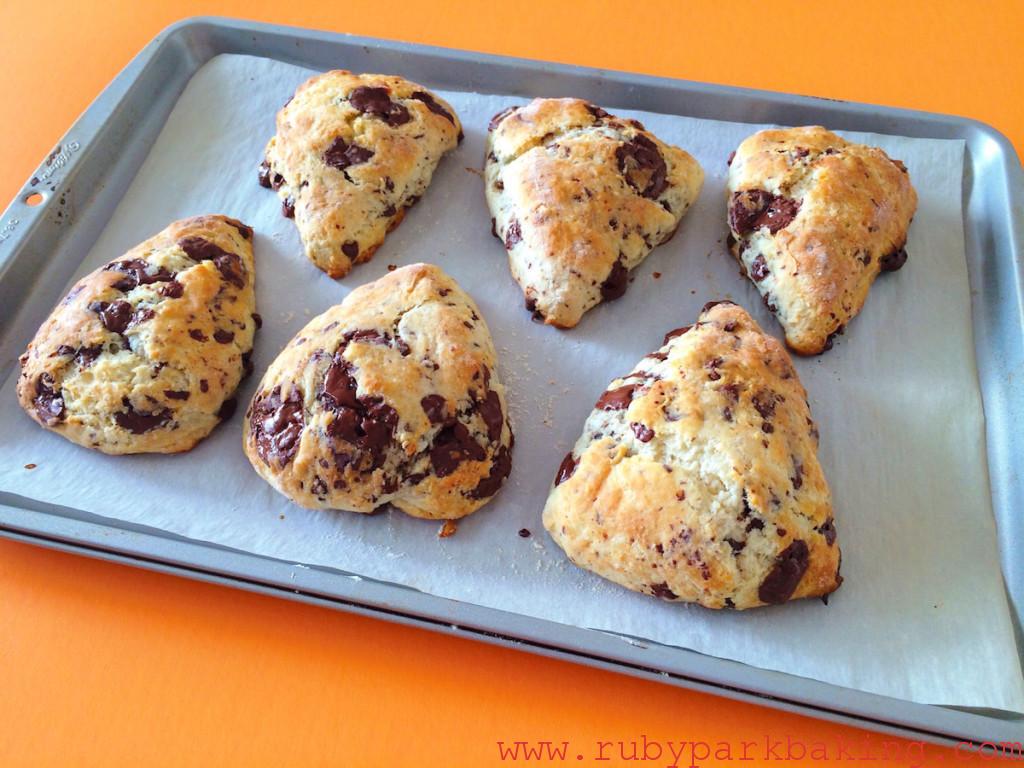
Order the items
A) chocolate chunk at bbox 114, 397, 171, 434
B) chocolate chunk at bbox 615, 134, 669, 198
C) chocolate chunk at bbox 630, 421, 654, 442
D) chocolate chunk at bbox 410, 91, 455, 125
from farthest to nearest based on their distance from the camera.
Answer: chocolate chunk at bbox 410, 91, 455, 125, chocolate chunk at bbox 615, 134, 669, 198, chocolate chunk at bbox 114, 397, 171, 434, chocolate chunk at bbox 630, 421, 654, 442

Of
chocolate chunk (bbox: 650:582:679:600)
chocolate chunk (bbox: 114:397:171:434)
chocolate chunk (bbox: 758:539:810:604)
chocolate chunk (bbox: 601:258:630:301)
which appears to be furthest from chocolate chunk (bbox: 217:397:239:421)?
chocolate chunk (bbox: 758:539:810:604)

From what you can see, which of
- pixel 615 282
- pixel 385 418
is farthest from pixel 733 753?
pixel 615 282

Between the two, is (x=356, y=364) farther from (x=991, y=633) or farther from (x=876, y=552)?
(x=991, y=633)

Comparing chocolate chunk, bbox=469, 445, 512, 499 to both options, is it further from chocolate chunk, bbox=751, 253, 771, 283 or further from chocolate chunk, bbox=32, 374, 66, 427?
chocolate chunk, bbox=32, 374, 66, 427

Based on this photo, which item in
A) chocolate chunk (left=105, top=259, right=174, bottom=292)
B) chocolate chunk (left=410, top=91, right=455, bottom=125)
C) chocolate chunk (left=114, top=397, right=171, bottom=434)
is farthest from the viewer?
chocolate chunk (left=410, top=91, right=455, bottom=125)

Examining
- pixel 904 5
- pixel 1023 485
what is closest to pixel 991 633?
pixel 1023 485

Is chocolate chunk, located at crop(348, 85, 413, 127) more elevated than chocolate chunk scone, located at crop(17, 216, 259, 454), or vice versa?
chocolate chunk, located at crop(348, 85, 413, 127)

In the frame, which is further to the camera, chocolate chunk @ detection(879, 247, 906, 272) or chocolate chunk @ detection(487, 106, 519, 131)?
chocolate chunk @ detection(487, 106, 519, 131)
